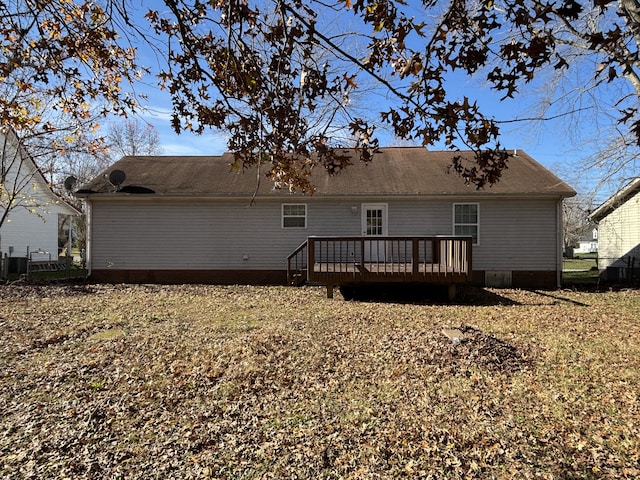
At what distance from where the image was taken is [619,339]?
6.81 m

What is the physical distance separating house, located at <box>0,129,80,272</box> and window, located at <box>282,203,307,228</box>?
11.4m

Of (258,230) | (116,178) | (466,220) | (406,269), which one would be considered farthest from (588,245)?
(116,178)

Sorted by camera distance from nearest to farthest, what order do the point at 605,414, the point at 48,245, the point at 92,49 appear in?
1. the point at 605,414
2. the point at 92,49
3. the point at 48,245

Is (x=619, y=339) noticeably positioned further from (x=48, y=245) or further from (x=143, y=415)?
(x=48, y=245)

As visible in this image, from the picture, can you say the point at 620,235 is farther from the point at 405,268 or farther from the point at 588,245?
the point at 588,245

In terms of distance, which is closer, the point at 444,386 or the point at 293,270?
the point at 444,386

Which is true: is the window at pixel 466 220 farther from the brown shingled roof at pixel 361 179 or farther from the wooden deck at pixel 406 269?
the wooden deck at pixel 406 269

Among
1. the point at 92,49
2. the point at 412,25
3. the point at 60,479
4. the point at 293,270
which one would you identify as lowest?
the point at 60,479

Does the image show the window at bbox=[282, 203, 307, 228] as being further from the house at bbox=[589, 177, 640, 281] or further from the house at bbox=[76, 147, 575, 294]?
the house at bbox=[589, 177, 640, 281]

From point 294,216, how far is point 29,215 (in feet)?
47.7

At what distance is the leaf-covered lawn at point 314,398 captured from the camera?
10.8ft

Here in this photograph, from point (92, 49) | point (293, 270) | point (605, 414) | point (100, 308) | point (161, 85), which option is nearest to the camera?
point (605, 414)

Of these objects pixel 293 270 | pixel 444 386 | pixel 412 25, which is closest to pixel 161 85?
pixel 412 25

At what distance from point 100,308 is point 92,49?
18.7 feet
